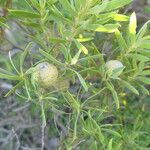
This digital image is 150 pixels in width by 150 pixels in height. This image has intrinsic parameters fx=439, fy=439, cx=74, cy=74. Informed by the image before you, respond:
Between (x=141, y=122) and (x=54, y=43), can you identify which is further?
(x=141, y=122)

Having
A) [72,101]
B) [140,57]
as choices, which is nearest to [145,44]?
[140,57]

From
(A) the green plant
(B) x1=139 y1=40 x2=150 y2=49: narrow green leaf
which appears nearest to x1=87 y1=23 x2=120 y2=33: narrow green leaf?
(A) the green plant

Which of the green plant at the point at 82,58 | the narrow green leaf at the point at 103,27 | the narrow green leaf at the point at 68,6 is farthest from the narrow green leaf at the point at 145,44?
the narrow green leaf at the point at 68,6

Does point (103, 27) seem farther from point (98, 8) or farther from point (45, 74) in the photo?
point (45, 74)

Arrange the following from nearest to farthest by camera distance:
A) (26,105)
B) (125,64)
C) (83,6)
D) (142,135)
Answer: (83,6) < (125,64) < (142,135) < (26,105)

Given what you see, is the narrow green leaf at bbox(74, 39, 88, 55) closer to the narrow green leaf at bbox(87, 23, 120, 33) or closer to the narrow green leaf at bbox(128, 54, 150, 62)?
the narrow green leaf at bbox(87, 23, 120, 33)

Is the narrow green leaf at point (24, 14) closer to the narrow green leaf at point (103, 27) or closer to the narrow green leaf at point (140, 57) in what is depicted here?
the narrow green leaf at point (103, 27)

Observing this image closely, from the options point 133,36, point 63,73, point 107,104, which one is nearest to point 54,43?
point 63,73

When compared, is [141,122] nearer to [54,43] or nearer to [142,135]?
[142,135]
